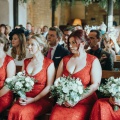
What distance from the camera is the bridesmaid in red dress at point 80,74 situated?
11.1ft

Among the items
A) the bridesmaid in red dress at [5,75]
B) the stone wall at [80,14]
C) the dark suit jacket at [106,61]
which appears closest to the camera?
the bridesmaid in red dress at [5,75]

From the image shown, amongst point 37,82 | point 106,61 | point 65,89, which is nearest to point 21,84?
point 37,82

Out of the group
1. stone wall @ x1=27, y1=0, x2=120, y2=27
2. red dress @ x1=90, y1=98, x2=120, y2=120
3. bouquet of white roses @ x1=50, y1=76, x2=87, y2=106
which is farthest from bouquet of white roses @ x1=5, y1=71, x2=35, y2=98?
stone wall @ x1=27, y1=0, x2=120, y2=27

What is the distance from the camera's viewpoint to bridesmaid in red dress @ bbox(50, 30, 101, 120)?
11.1 feet

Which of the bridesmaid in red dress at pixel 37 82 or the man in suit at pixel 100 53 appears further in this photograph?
the man in suit at pixel 100 53

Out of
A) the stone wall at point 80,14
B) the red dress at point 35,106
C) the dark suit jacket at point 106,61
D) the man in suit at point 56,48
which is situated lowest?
the red dress at point 35,106

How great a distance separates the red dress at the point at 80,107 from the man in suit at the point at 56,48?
95 cm

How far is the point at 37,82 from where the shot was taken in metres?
3.77

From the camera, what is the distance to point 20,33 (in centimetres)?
477

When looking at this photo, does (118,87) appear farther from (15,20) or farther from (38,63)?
(15,20)

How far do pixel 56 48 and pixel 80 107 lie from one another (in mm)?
1550

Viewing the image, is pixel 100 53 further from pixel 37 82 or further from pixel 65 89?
pixel 65 89

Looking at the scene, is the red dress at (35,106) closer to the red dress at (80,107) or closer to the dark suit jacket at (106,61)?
the red dress at (80,107)

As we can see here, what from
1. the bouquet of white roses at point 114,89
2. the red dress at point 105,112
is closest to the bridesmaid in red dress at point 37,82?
the red dress at point 105,112
